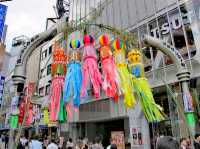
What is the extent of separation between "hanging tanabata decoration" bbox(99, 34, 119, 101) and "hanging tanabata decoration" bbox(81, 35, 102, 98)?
264 millimetres

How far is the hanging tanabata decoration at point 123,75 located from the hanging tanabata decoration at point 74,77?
57.9 inches

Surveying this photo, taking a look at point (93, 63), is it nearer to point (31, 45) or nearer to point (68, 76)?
point (68, 76)

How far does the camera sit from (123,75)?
8562 millimetres

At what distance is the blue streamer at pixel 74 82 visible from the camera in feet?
26.6

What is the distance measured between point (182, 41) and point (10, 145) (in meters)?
10.9

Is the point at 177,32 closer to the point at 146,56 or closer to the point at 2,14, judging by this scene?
the point at 146,56

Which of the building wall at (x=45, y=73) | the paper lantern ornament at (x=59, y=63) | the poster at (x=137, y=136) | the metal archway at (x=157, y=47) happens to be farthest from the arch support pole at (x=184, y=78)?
the building wall at (x=45, y=73)

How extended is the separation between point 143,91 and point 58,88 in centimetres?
310

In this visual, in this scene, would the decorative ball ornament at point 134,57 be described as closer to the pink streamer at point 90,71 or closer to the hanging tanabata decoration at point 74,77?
the pink streamer at point 90,71

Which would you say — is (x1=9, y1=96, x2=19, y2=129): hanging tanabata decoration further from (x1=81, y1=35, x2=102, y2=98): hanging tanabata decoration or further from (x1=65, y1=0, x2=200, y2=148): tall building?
(x1=65, y1=0, x2=200, y2=148): tall building

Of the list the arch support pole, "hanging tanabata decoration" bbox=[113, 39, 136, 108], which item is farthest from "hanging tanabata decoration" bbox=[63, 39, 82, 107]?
the arch support pole

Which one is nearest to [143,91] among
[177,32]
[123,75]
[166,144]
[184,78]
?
[123,75]

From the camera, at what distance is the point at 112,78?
8266mm

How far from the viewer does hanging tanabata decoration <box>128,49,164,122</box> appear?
820cm
